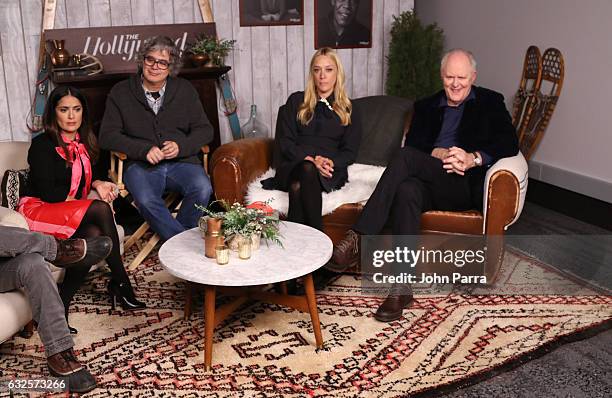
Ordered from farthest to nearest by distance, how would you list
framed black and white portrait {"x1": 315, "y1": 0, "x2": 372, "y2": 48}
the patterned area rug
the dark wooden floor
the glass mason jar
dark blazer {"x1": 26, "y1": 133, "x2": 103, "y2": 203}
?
framed black and white portrait {"x1": 315, "y1": 0, "x2": 372, "y2": 48}, the glass mason jar, dark blazer {"x1": 26, "y1": 133, "x2": 103, "y2": 203}, the patterned area rug, the dark wooden floor

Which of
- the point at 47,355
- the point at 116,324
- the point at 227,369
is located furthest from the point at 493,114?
the point at 47,355

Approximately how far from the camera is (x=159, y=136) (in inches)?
Result: 174

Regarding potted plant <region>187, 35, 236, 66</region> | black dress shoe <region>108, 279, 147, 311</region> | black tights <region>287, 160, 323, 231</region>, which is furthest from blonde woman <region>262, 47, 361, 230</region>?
potted plant <region>187, 35, 236, 66</region>

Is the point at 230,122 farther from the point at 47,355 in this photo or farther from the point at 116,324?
the point at 47,355

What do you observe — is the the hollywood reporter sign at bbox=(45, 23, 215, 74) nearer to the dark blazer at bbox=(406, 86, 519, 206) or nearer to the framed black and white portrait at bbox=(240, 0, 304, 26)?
the framed black and white portrait at bbox=(240, 0, 304, 26)

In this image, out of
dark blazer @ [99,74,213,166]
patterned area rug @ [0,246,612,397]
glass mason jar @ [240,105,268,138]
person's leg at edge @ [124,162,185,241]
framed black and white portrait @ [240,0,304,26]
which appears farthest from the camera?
glass mason jar @ [240,105,268,138]

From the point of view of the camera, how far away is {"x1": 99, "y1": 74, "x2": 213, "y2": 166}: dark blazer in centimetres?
436

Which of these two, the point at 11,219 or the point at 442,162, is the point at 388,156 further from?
the point at 11,219

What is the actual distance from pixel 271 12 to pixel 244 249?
3148mm

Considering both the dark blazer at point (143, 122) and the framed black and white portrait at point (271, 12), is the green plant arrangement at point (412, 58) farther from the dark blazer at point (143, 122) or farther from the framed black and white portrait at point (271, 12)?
the dark blazer at point (143, 122)

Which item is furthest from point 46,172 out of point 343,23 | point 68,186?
point 343,23

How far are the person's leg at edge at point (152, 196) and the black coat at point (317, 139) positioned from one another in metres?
0.64

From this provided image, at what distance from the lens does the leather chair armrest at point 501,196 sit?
3.63 metres

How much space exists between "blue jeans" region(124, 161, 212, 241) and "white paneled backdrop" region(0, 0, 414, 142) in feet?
4.83
